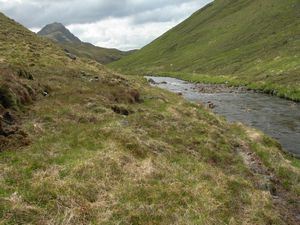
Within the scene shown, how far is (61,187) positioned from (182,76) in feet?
337

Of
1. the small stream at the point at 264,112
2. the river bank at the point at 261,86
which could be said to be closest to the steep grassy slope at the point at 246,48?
the river bank at the point at 261,86

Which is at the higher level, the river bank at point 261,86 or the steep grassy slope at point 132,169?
the steep grassy slope at point 132,169

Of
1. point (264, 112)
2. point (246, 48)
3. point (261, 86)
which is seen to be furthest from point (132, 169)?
point (246, 48)

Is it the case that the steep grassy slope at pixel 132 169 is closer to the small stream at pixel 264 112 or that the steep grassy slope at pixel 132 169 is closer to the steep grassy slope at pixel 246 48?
the small stream at pixel 264 112

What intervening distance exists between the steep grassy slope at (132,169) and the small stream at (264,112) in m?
4.73

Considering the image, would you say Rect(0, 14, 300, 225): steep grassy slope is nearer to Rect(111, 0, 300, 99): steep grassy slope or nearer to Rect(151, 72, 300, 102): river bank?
Rect(151, 72, 300, 102): river bank

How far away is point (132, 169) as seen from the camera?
18719 millimetres

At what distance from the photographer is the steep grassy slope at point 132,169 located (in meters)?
15.0

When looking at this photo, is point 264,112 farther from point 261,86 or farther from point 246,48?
point 246,48

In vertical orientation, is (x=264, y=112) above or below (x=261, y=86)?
above

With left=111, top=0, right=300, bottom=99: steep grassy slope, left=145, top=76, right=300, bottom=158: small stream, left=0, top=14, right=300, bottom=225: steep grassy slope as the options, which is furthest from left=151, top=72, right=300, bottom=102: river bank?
left=0, top=14, right=300, bottom=225: steep grassy slope

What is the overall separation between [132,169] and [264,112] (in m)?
32.0

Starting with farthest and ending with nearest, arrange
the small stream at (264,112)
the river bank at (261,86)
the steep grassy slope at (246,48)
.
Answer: the steep grassy slope at (246,48) → the river bank at (261,86) → the small stream at (264,112)

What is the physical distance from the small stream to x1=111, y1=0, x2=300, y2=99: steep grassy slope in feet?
13.5
